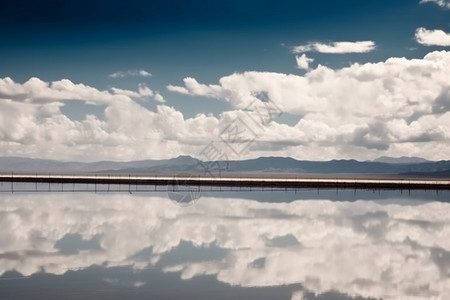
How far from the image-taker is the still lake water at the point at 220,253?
32781 mm

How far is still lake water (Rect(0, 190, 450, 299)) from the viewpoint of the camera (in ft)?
108

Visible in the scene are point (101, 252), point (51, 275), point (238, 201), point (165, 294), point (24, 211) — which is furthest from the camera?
point (238, 201)

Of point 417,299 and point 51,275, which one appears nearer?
point 417,299

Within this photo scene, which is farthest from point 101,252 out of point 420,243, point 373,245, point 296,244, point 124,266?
point 420,243

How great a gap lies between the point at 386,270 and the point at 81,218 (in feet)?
125

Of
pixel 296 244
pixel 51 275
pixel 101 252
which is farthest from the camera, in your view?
pixel 296 244

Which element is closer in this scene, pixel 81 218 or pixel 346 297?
pixel 346 297

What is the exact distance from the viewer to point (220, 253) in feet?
141

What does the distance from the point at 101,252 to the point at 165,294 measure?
12898 millimetres

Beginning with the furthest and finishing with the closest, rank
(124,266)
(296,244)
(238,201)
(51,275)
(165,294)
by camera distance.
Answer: (238,201) < (296,244) < (124,266) < (51,275) < (165,294)

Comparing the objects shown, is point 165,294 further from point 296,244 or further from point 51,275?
point 296,244

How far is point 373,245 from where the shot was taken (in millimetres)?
47406

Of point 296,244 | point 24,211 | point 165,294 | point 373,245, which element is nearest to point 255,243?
point 296,244

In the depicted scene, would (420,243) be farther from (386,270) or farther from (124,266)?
(124,266)
